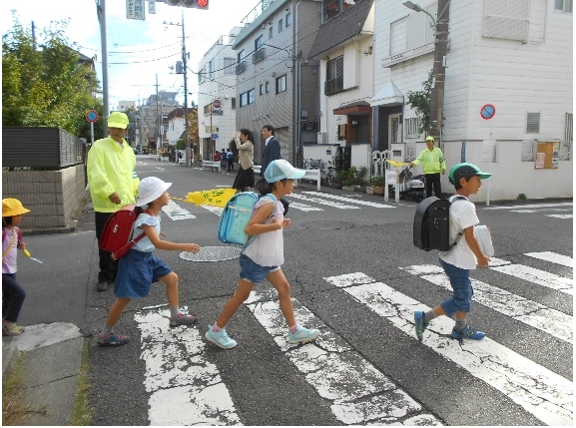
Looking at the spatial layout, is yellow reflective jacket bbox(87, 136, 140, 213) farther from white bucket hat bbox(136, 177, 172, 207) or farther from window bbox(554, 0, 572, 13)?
window bbox(554, 0, 572, 13)

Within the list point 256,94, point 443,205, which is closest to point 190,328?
point 443,205

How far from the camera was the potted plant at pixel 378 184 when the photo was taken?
15.9 metres

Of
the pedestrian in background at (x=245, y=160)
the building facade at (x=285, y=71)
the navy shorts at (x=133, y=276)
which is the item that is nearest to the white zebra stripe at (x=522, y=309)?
the navy shorts at (x=133, y=276)

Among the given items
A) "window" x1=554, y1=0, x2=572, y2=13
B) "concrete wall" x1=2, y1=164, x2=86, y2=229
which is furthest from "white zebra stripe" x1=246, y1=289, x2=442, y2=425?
"window" x1=554, y1=0, x2=572, y2=13

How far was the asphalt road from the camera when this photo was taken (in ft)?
9.98

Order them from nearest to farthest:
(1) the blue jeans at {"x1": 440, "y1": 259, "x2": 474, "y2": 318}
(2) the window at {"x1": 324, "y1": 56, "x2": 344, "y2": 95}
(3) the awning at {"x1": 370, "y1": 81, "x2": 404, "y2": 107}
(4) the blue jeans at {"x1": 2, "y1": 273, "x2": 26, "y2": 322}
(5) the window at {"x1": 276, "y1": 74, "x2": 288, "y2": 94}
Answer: (1) the blue jeans at {"x1": 440, "y1": 259, "x2": 474, "y2": 318}, (4) the blue jeans at {"x1": 2, "y1": 273, "x2": 26, "y2": 322}, (3) the awning at {"x1": 370, "y1": 81, "x2": 404, "y2": 107}, (2) the window at {"x1": 324, "y1": 56, "x2": 344, "y2": 95}, (5) the window at {"x1": 276, "y1": 74, "x2": 288, "y2": 94}

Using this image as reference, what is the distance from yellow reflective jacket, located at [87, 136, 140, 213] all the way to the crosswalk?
4.18 ft

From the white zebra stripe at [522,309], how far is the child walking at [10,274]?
4469mm

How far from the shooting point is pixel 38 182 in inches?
360

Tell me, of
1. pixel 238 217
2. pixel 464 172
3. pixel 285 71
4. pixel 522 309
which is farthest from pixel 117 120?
pixel 285 71

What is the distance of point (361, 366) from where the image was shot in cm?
362

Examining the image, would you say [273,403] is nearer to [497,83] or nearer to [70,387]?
[70,387]

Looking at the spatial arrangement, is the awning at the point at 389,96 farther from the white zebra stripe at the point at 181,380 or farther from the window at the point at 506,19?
the white zebra stripe at the point at 181,380

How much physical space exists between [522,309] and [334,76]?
20.7m
